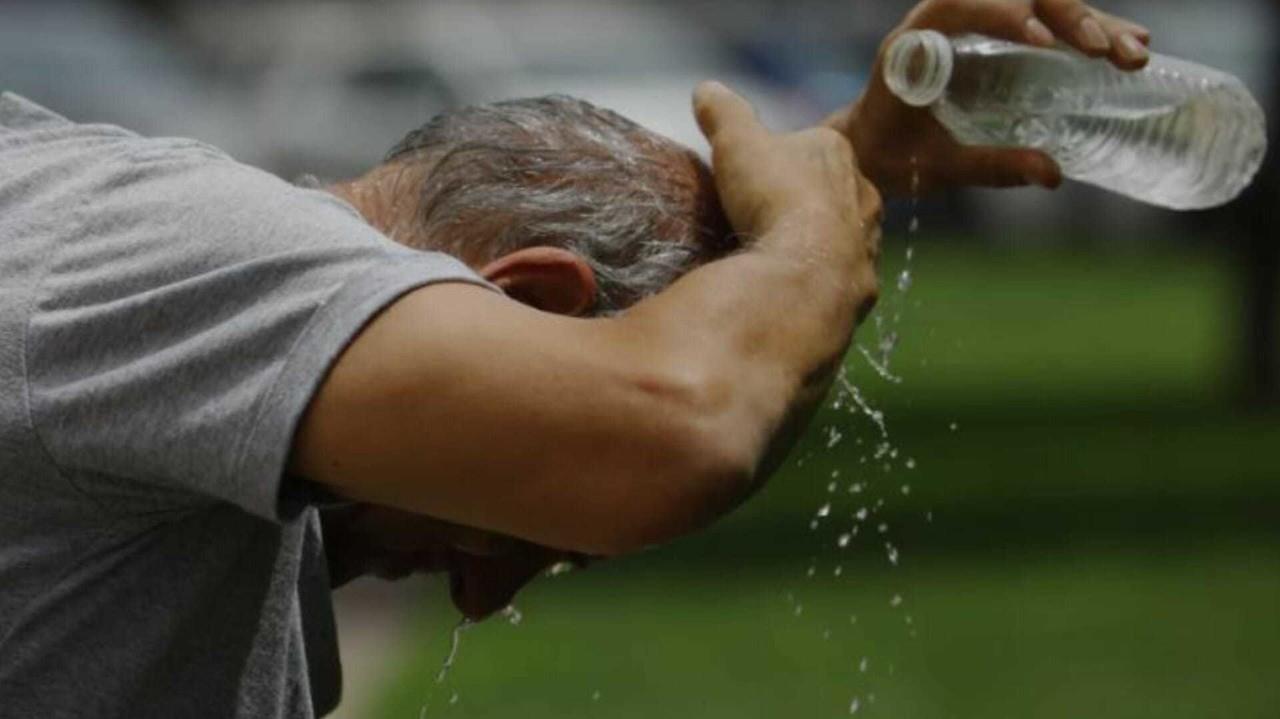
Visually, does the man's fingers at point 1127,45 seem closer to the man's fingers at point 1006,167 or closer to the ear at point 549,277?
the man's fingers at point 1006,167

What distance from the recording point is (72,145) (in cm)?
316

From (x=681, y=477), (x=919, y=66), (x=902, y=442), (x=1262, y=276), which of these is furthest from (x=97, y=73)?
(x=681, y=477)

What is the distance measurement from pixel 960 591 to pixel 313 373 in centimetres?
836

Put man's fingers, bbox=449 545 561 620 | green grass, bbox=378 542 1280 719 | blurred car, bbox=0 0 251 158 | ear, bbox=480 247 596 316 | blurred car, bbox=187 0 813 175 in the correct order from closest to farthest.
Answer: ear, bbox=480 247 596 316
man's fingers, bbox=449 545 561 620
green grass, bbox=378 542 1280 719
blurred car, bbox=0 0 251 158
blurred car, bbox=187 0 813 175

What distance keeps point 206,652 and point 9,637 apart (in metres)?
0.20

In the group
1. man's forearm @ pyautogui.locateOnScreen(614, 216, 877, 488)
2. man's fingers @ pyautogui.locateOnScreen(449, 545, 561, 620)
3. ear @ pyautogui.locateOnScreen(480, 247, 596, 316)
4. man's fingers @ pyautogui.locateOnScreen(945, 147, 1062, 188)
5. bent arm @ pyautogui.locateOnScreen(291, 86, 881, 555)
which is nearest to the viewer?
bent arm @ pyautogui.locateOnScreen(291, 86, 881, 555)

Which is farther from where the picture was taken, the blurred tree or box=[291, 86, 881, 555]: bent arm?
the blurred tree

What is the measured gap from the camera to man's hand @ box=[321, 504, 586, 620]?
11.3 ft

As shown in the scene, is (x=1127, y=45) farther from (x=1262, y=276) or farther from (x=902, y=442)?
(x=1262, y=276)

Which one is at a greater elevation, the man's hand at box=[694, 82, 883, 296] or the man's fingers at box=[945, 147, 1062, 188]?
the man's hand at box=[694, 82, 883, 296]

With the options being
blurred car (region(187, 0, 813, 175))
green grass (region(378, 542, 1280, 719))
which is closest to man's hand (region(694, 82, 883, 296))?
green grass (region(378, 542, 1280, 719))

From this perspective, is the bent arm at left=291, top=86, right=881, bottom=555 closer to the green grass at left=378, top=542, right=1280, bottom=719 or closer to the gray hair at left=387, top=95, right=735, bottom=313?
the gray hair at left=387, top=95, right=735, bottom=313

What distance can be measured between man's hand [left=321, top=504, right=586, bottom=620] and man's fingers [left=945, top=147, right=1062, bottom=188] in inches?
29.8

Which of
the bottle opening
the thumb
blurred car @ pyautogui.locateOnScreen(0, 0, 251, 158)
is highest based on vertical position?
the thumb
